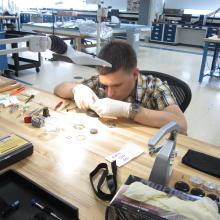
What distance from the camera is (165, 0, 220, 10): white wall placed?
300 inches

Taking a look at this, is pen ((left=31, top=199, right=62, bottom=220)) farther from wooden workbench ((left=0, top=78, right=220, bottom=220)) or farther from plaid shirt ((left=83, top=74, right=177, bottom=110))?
plaid shirt ((left=83, top=74, right=177, bottom=110))

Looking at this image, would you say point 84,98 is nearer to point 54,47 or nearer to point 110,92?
point 110,92

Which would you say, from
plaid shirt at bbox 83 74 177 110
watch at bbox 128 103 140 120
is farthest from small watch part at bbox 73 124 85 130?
plaid shirt at bbox 83 74 177 110

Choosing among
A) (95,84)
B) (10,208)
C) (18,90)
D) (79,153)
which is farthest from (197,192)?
(18,90)

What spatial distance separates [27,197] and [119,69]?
74 cm

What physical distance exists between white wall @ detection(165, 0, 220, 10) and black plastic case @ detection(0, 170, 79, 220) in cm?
819

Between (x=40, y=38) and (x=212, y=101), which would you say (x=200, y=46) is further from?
(x=40, y=38)

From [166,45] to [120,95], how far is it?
753 cm

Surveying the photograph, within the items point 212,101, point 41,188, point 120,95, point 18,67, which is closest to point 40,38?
point 41,188

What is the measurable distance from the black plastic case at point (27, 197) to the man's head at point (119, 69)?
0.62 meters

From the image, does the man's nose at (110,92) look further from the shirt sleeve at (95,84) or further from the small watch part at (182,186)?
the small watch part at (182,186)

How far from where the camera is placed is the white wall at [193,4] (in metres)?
7.63

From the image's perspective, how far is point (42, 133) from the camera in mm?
1165

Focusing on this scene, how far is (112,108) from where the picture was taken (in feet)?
4.14
